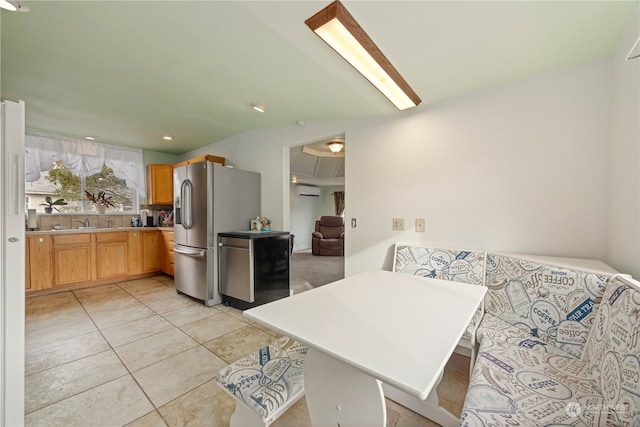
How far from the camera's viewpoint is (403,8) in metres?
1.26

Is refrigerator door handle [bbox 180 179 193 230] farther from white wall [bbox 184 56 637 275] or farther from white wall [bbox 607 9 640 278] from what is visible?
white wall [bbox 607 9 640 278]

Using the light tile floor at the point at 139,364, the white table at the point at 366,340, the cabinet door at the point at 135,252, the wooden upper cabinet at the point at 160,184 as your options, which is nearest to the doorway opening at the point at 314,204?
the light tile floor at the point at 139,364

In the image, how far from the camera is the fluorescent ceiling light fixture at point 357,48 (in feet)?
4.24

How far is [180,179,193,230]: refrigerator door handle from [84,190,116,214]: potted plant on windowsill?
220 centimetres

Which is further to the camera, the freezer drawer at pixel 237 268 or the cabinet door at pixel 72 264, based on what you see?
the cabinet door at pixel 72 264

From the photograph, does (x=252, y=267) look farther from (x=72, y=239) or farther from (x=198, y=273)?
(x=72, y=239)

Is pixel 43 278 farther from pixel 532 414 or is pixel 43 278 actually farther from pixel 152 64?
pixel 532 414

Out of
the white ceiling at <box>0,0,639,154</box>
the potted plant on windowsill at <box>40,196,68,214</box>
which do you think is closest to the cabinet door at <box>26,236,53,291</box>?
the potted plant on windowsill at <box>40,196,68,214</box>

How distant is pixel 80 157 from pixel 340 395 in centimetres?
525

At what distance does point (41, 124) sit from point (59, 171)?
86 centimetres

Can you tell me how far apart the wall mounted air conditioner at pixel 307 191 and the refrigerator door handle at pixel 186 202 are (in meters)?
4.74

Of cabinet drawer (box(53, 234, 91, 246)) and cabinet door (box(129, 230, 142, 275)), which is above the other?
cabinet drawer (box(53, 234, 91, 246))

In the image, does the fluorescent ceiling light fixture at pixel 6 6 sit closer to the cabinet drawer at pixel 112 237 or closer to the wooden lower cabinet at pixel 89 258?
the wooden lower cabinet at pixel 89 258

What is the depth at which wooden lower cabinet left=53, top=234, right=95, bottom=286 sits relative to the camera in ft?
11.0
